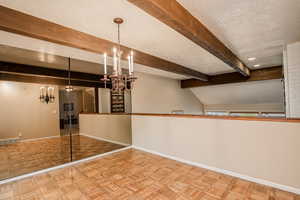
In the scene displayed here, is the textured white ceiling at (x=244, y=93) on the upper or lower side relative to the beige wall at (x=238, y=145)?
upper

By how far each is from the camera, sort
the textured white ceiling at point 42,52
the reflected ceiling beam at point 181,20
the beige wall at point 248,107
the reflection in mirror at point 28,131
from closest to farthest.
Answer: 1. the reflected ceiling beam at point 181,20
2. the textured white ceiling at point 42,52
3. the reflection in mirror at point 28,131
4. the beige wall at point 248,107

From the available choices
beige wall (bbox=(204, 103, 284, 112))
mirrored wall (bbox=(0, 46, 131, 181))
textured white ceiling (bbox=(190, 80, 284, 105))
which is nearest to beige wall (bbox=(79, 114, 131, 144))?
mirrored wall (bbox=(0, 46, 131, 181))

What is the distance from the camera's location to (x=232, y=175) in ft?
7.98

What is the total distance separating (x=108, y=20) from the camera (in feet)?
6.07

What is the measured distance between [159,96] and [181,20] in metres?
3.95

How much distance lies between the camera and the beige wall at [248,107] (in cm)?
607

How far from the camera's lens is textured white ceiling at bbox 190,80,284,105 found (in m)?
5.32

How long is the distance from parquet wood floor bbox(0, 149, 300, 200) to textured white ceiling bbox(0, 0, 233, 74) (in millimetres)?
2373

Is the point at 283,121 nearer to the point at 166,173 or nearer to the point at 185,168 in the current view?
Answer: the point at 185,168

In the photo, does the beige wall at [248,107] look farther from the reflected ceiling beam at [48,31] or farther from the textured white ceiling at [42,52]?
the textured white ceiling at [42,52]

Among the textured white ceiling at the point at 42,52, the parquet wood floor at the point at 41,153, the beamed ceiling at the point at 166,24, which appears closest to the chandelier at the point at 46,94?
the textured white ceiling at the point at 42,52

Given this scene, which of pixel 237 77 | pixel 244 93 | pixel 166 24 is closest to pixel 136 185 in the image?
pixel 166 24

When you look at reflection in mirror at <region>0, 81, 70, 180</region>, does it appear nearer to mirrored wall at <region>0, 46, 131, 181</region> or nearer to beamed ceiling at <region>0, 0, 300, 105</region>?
mirrored wall at <region>0, 46, 131, 181</region>

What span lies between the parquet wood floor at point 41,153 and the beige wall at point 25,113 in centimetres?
22
